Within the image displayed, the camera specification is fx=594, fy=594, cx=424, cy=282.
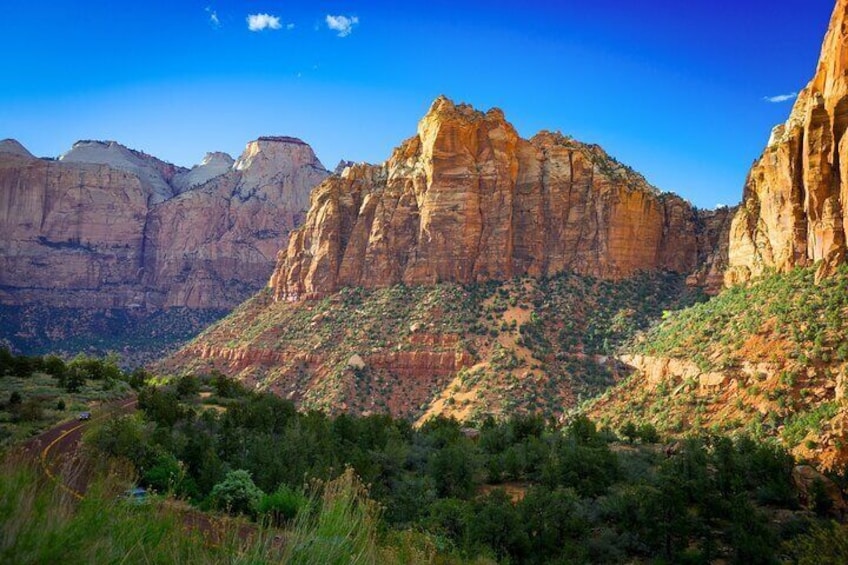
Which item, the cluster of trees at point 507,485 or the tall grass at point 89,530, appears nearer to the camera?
the tall grass at point 89,530

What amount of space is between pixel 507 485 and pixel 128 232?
135 m

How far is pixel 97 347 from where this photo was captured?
339 ft

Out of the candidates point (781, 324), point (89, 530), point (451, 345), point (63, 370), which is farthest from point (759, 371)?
point (63, 370)

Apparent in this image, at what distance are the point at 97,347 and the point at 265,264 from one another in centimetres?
4508

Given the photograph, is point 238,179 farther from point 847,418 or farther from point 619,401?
point 847,418

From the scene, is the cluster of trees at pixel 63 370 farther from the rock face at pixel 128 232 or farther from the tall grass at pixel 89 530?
the rock face at pixel 128 232

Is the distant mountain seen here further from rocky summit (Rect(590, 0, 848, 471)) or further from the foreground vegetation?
the foreground vegetation

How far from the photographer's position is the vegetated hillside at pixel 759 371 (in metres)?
30.4

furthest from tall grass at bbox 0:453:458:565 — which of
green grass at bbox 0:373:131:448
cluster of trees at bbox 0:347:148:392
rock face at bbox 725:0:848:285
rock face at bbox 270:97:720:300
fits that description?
rock face at bbox 270:97:720:300

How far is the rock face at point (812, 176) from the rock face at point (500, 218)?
20.8 metres

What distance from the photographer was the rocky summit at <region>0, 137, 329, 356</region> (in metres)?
124

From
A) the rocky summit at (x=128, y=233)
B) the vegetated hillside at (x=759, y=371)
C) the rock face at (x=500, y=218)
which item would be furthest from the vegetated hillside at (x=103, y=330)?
the vegetated hillside at (x=759, y=371)

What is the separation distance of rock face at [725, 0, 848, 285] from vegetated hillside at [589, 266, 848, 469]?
227cm

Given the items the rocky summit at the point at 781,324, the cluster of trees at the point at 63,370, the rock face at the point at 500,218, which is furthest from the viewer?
the rock face at the point at 500,218
